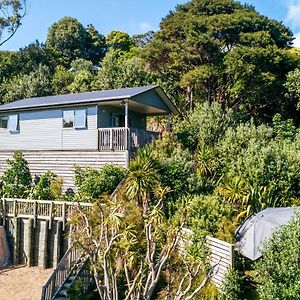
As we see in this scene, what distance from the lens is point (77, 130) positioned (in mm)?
21609

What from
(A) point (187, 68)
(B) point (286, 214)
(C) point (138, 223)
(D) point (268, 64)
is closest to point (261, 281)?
(B) point (286, 214)

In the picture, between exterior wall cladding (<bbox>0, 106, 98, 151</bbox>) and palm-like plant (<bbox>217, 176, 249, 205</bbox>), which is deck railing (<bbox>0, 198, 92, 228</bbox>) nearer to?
exterior wall cladding (<bbox>0, 106, 98, 151</bbox>)

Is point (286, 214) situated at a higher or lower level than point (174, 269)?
higher

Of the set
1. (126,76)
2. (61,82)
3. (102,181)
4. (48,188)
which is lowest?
(48,188)

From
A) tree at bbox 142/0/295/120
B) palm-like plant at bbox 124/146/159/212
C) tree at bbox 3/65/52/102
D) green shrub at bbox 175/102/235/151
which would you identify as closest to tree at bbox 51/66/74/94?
tree at bbox 3/65/52/102

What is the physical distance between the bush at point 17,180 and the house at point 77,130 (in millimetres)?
873

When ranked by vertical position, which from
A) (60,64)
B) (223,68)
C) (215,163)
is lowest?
(215,163)

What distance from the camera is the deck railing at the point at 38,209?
17.4 metres

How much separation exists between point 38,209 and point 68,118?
19.2 ft

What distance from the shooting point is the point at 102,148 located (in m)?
20.6

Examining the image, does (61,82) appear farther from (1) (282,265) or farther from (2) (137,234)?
(1) (282,265)

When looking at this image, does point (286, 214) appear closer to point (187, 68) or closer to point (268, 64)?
point (268, 64)

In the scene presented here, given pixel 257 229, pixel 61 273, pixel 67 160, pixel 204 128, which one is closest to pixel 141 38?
pixel 204 128

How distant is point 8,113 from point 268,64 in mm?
16760
